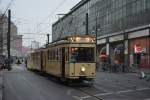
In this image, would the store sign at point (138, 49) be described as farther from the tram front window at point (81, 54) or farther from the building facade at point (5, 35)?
the tram front window at point (81, 54)

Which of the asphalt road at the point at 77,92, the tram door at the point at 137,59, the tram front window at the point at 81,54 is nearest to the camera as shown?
the asphalt road at the point at 77,92

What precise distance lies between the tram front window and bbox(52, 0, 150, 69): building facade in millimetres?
23371

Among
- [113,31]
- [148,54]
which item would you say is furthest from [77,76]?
[113,31]

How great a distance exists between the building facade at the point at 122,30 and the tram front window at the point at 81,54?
23.4m

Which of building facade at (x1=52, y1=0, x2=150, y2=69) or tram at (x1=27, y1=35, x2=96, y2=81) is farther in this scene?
building facade at (x1=52, y1=0, x2=150, y2=69)

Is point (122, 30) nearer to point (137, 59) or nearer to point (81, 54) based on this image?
point (137, 59)

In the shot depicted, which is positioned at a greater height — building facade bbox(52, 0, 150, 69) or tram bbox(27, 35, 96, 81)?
building facade bbox(52, 0, 150, 69)

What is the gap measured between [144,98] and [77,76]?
31.0 feet

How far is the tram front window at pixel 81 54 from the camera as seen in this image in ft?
103

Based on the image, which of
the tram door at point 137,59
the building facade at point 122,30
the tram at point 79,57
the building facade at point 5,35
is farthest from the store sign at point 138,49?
the tram at point 79,57

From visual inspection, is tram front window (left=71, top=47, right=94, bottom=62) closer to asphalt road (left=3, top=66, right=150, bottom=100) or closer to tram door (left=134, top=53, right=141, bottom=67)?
asphalt road (left=3, top=66, right=150, bottom=100)

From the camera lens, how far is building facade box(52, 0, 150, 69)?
214 feet

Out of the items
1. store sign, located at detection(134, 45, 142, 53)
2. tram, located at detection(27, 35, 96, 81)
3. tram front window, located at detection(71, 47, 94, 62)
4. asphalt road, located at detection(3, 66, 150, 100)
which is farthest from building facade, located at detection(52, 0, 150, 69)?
asphalt road, located at detection(3, 66, 150, 100)

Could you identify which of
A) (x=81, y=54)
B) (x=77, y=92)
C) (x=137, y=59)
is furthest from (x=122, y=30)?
(x=77, y=92)
